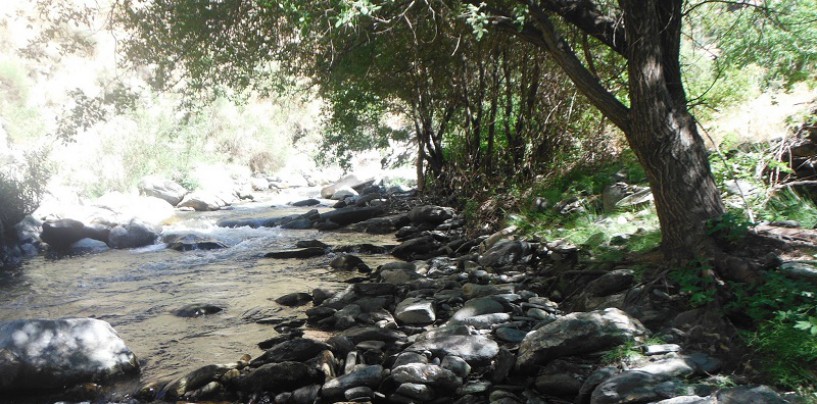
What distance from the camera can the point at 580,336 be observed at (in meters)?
3.90

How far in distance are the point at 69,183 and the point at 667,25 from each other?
1941 centimetres

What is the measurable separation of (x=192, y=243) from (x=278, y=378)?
Result: 334 inches

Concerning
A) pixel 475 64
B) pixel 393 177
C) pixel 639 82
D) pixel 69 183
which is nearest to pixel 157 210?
pixel 69 183

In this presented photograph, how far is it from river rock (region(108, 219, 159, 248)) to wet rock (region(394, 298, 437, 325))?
354 inches

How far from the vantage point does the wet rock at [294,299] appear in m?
7.11

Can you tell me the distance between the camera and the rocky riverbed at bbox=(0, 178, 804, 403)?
355cm

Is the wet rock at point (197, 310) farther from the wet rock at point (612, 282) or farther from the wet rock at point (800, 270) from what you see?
the wet rock at point (800, 270)

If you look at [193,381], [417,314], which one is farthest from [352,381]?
[417,314]

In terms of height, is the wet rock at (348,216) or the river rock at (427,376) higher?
the wet rock at (348,216)

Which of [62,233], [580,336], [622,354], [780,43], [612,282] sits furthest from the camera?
[62,233]

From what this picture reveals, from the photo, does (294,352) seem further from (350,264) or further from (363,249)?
(363,249)

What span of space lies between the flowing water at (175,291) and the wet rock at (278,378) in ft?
2.90

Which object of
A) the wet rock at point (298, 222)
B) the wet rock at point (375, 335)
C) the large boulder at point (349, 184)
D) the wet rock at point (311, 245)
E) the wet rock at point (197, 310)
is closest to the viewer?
the wet rock at point (375, 335)

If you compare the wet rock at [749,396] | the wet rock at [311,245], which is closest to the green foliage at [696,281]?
the wet rock at [749,396]
